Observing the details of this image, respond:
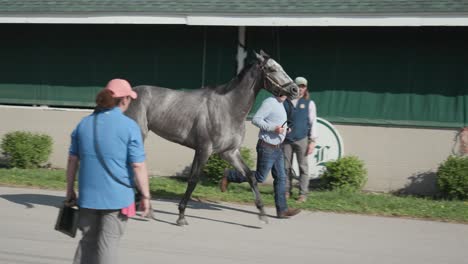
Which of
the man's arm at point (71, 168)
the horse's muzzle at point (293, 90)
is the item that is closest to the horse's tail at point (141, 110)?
the horse's muzzle at point (293, 90)

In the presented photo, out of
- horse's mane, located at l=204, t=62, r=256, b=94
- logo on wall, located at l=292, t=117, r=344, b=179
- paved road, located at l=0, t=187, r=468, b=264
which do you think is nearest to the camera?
paved road, located at l=0, t=187, r=468, b=264

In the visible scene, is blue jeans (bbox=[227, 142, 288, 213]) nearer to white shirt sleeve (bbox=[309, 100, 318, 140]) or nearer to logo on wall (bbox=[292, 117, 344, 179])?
white shirt sleeve (bbox=[309, 100, 318, 140])

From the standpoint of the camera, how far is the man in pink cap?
18.7ft

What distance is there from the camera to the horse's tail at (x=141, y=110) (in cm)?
1036

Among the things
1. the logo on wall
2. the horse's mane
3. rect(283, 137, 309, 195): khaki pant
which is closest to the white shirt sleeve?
rect(283, 137, 309, 195): khaki pant

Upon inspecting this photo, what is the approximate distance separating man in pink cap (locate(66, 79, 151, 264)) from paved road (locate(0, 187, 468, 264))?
176 cm

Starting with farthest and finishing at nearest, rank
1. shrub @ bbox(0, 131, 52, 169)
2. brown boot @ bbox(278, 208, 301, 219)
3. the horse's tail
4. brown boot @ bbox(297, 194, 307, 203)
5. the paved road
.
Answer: shrub @ bbox(0, 131, 52, 169)
brown boot @ bbox(297, 194, 307, 203)
the horse's tail
brown boot @ bbox(278, 208, 301, 219)
the paved road

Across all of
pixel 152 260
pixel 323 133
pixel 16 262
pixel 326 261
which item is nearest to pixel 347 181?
pixel 323 133

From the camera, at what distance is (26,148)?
14062 mm

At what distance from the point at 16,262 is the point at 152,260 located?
52.8 inches

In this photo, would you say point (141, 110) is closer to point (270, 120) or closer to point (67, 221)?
point (270, 120)

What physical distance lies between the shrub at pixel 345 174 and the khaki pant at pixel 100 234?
274 inches

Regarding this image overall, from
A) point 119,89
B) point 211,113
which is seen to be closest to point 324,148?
point 211,113

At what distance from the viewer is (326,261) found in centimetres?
774
